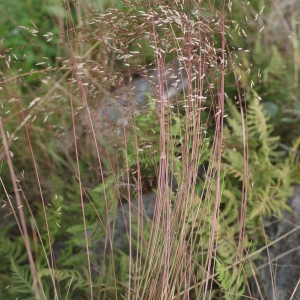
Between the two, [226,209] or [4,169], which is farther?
[4,169]

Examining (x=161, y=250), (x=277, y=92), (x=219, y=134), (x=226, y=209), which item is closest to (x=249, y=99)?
(x=277, y=92)

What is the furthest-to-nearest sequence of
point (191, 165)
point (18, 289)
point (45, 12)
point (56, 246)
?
point (45, 12) < point (56, 246) < point (18, 289) < point (191, 165)

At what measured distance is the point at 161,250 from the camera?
1351mm

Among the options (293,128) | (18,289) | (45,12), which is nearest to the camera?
(18,289)

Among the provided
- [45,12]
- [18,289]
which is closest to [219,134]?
[18,289]

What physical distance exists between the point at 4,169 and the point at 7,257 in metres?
0.65

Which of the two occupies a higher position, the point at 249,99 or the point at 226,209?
the point at 249,99

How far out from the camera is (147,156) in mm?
1863

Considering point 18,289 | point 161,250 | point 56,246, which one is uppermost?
point 161,250

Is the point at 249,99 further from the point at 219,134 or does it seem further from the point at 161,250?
the point at 161,250

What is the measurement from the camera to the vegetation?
4.46 feet

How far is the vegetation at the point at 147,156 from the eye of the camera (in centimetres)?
136

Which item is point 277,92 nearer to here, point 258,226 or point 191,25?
point 258,226

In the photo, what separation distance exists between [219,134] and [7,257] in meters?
1.22
